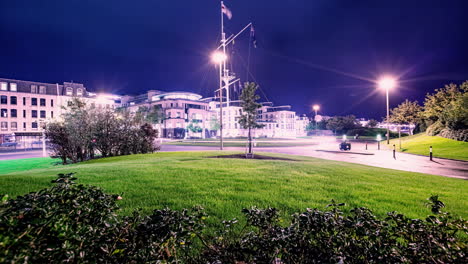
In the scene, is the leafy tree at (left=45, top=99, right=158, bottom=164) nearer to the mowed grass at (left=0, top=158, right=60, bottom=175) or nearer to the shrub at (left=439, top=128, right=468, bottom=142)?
the mowed grass at (left=0, top=158, right=60, bottom=175)

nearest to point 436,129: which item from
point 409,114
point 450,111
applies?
point 450,111

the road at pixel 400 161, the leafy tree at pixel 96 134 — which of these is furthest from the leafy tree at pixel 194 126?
the leafy tree at pixel 96 134

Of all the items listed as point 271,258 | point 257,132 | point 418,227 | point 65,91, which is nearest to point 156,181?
point 271,258

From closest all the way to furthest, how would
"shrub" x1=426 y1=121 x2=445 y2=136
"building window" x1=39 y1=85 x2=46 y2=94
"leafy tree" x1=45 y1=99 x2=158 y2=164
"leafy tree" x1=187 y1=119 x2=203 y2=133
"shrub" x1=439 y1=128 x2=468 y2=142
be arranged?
"leafy tree" x1=45 y1=99 x2=158 y2=164 → "shrub" x1=439 y1=128 x2=468 y2=142 → "shrub" x1=426 y1=121 x2=445 y2=136 → "building window" x1=39 y1=85 x2=46 y2=94 → "leafy tree" x1=187 y1=119 x2=203 y2=133

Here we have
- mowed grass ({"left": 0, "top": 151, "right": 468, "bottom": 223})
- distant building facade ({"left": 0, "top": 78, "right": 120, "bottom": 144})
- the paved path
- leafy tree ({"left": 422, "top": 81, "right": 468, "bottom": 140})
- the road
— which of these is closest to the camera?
mowed grass ({"left": 0, "top": 151, "right": 468, "bottom": 223})

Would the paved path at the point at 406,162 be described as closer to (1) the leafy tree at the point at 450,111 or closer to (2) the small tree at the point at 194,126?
(1) the leafy tree at the point at 450,111

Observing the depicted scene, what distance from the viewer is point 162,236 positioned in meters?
2.60

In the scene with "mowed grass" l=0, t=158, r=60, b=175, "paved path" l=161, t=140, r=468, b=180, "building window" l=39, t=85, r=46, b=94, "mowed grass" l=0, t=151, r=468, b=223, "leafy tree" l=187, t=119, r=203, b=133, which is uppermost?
"building window" l=39, t=85, r=46, b=94

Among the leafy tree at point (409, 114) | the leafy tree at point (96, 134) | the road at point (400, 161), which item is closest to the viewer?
the road at point (400, 161)

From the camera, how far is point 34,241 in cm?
173

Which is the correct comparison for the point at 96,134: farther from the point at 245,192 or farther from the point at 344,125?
the point at 344,125

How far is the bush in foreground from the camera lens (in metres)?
1.85

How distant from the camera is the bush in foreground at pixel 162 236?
185 cm

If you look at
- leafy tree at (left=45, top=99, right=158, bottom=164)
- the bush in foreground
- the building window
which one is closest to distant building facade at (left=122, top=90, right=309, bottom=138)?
the building window
